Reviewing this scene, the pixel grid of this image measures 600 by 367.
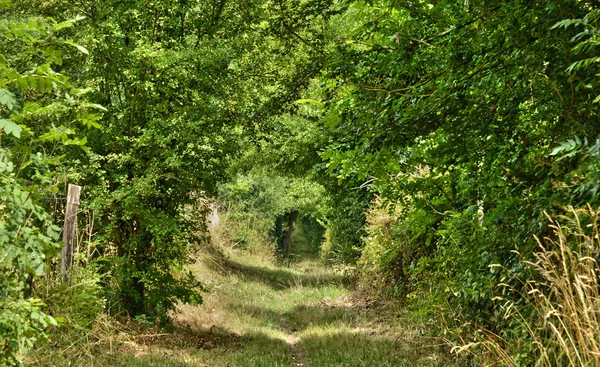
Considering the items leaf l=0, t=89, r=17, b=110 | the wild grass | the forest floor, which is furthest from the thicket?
the forest floor

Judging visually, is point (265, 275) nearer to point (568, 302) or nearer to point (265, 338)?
point (265, 338)

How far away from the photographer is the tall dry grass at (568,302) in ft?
10.2

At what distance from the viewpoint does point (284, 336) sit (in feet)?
40.8

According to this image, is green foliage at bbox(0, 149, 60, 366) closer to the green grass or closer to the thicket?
the thicket

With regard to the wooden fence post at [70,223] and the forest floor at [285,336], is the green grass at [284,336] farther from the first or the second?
the wooden fence post at [70,223]

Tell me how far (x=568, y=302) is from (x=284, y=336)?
386 inches

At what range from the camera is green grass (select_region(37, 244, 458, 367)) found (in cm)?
859

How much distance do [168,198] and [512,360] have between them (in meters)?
7.86

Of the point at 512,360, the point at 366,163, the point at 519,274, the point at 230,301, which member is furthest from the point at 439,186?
the point at 230,301

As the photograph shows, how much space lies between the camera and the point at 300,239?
58219 millimetres

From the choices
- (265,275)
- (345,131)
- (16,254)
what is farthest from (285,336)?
(265,275)

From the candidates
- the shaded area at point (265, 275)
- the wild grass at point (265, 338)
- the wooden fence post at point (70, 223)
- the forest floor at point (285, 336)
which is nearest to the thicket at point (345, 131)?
the wooden fence post at point (70, 223)

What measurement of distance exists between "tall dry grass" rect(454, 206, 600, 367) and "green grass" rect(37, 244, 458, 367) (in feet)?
10.3

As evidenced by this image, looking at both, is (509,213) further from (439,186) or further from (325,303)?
(325,303)
